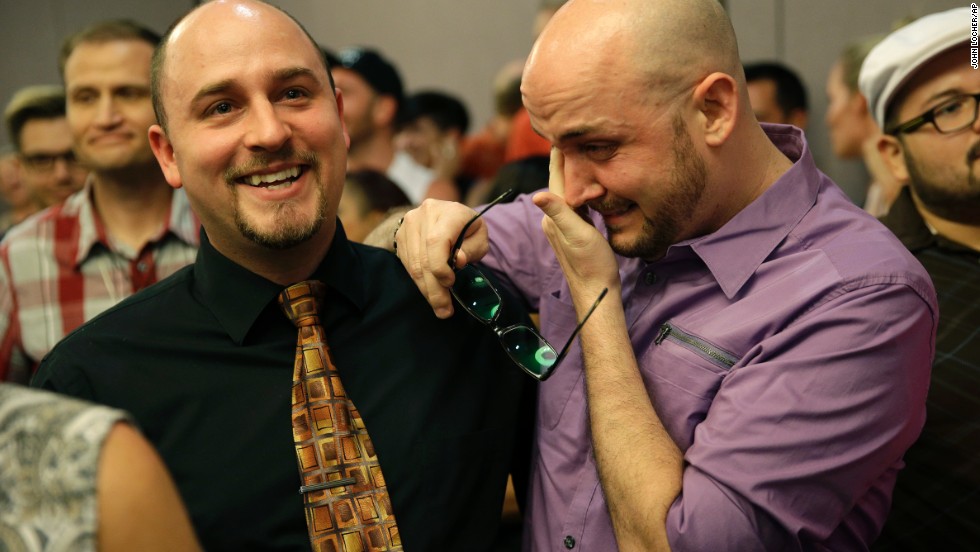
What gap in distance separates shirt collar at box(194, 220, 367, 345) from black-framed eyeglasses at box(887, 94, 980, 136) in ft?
4.14

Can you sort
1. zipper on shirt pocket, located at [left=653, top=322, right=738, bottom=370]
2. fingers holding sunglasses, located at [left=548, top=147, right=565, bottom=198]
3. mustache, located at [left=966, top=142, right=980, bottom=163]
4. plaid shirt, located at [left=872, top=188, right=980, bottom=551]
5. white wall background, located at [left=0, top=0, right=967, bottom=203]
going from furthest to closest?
white wall background, located at [left=0, top=0, right=967, bottom=203], mustache, located at [left=966, top=142, right=980, bottom=163], plaid shirt, located at [left=872, top=188, right=980, bottom=551], fingers holding sunglasses, located at [left=548, top=147, right=565, bottom=198], zipper on shirt pocket, located at [left=653, top=322, right=738, bottom=370]

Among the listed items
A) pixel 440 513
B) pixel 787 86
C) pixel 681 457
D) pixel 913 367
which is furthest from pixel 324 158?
pixel 787 86

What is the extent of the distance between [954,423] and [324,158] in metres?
1.29

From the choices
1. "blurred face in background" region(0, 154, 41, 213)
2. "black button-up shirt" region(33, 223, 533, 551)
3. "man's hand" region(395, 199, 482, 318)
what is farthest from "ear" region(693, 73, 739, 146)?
"blurred face in background" region(0, 154, 41, 213)

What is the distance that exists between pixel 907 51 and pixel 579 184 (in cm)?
89

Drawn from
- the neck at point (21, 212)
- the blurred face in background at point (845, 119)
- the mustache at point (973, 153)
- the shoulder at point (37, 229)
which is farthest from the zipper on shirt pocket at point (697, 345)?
the neck at point (21, 212)

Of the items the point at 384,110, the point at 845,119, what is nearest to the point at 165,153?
the point at 384,110

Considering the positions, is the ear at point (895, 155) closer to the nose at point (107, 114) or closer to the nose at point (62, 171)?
the nose at point (107, 114)

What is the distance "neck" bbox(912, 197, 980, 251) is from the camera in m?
2.12

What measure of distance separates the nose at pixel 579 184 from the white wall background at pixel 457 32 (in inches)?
92.7

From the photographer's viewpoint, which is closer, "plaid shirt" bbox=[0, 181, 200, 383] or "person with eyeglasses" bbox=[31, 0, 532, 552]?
"person with eyeglasses" bbox=[31, 0, 532, 552]

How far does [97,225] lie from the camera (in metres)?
2.47

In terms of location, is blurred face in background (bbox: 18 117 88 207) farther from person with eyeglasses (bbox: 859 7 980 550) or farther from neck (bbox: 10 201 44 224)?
person with eyeglasses (bbox: 859 7 980 550)

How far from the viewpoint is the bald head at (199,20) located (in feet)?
5.16
